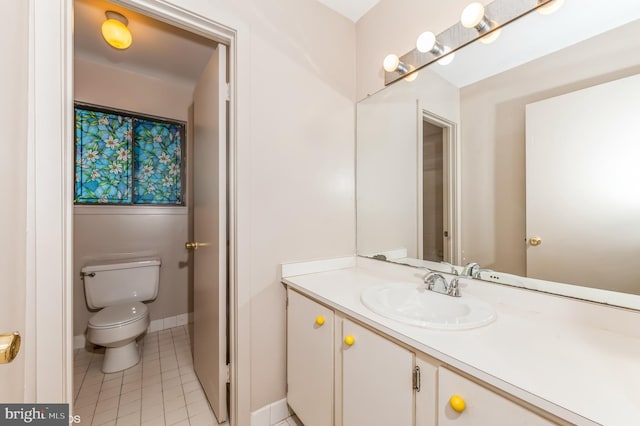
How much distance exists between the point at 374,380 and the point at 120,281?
2191 mm

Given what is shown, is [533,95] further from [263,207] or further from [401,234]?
[263,207]

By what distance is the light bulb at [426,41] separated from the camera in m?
1.19

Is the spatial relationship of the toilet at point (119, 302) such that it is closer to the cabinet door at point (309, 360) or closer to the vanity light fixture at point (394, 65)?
the cabinet door at point (309, 360)

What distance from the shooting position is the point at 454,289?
1.06 metres

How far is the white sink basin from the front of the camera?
0.81 m

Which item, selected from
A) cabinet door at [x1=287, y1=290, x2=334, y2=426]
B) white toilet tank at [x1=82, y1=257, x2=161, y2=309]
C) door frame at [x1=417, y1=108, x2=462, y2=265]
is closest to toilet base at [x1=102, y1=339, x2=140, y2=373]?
white toilet tank at [x1=82, y1=257, x2=161, y2=309]

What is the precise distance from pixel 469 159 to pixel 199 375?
2056 millimetres

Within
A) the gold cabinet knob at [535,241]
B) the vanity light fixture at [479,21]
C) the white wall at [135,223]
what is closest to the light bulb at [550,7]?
the vanity light fixture at [479,21]

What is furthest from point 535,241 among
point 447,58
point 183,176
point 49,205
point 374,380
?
point 183,176

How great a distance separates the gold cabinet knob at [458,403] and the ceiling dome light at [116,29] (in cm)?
236

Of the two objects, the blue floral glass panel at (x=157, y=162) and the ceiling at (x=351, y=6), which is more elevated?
the ceiling at (x=351, y=6)

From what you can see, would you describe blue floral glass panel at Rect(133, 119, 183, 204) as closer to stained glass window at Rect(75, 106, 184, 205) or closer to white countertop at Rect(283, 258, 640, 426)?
stained glass window at Rect(75, 106, 184, 205)

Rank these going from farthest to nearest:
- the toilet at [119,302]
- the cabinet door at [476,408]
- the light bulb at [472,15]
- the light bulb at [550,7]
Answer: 1. the toilet at [119,302]
2. the light bulb at [472,15]
3. the light bulb at [550,7]
4. the cabinet door at [476,408]

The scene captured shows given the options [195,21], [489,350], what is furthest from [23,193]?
[489,350]
